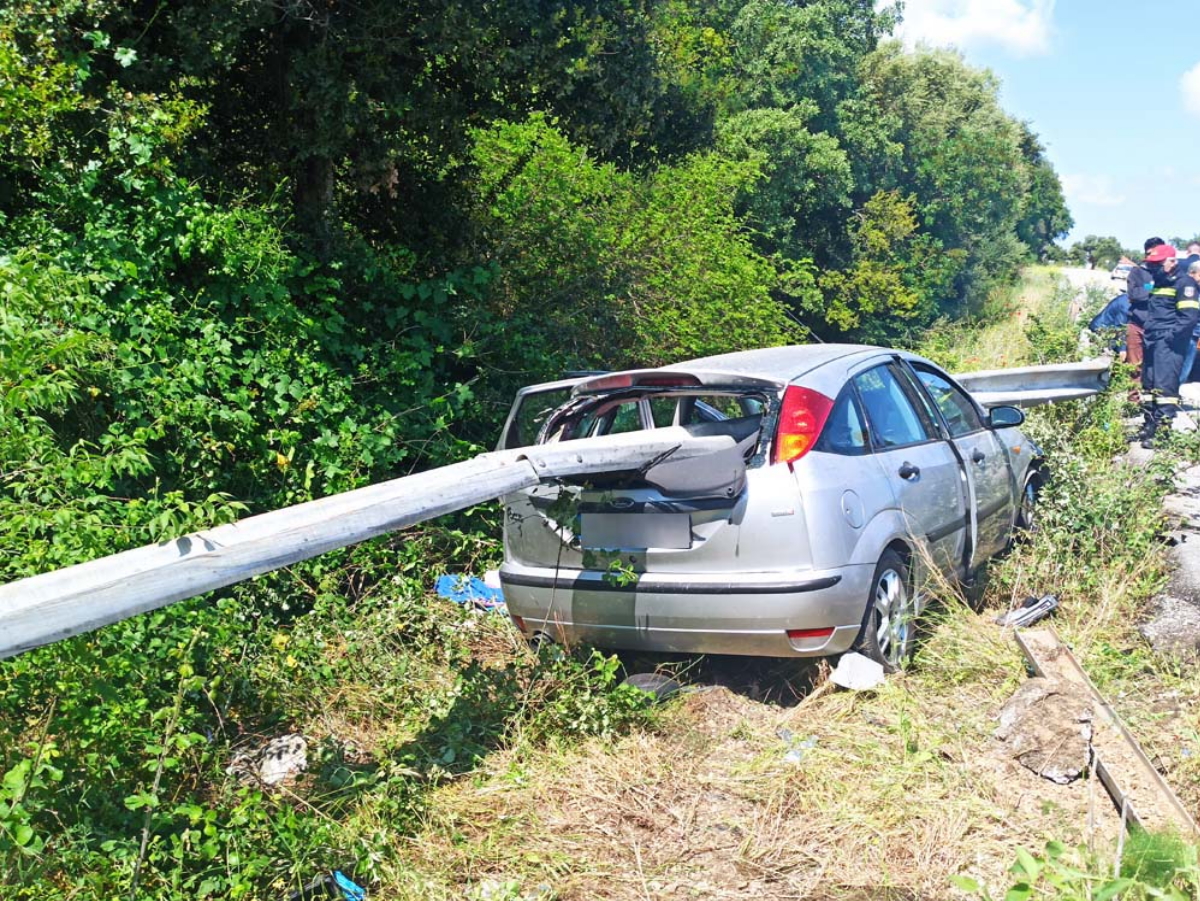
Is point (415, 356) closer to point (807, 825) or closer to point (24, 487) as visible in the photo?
point (24, 487)

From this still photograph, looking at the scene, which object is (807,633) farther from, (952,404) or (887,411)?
(952,404)

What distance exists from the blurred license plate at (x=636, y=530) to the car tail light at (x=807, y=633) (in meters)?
0.63

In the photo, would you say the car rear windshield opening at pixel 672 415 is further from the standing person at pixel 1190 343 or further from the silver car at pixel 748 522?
the standing person at pixel 1190 343

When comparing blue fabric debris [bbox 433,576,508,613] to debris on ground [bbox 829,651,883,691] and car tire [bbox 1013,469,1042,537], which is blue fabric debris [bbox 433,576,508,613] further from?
car tire [bbox 1013,469,1042,537]

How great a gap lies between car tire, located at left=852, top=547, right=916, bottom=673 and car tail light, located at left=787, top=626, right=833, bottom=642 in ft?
1.00

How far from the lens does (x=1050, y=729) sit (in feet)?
15.4

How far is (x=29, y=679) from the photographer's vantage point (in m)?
3.70

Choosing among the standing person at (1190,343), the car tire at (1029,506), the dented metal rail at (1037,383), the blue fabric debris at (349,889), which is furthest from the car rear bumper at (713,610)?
the standing person at (1190,343)

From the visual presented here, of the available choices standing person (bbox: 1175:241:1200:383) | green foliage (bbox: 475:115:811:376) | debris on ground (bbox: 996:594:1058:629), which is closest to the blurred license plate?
debris on ground (bbox: 996:594:1058:629)

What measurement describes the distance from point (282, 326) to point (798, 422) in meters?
3.53

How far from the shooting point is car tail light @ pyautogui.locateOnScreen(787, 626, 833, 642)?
5.00 m

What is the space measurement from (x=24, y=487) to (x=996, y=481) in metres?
5.56

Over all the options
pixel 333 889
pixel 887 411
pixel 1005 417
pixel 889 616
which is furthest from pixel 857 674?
pixel 333 889

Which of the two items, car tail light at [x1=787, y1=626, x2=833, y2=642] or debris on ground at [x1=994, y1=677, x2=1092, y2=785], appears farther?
car tail light at [x1=787, y1=626, x2=833, y2=642]
